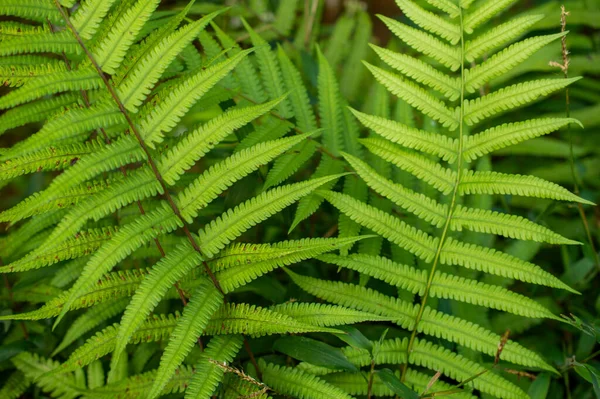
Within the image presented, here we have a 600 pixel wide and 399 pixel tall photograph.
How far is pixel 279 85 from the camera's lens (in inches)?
70.2

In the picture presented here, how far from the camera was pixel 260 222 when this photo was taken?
4.83 ft

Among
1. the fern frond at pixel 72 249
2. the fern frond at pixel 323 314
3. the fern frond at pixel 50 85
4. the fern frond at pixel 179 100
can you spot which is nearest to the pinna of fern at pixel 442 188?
the fern frond at pixel 323 314

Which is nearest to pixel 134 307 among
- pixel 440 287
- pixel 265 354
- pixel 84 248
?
pixel 84 248

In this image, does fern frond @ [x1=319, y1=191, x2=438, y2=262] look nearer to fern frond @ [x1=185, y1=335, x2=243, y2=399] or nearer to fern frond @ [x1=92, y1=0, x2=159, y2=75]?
fern frond @ [x1=185, y1=335, x2=243, y2=399]

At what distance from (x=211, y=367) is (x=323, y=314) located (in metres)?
0.30

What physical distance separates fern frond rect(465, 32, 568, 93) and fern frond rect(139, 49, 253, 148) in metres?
0.64

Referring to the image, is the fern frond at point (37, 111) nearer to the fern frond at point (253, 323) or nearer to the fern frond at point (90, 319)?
the fern frond at point (90, 319)

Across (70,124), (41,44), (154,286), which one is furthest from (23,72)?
(154,286)

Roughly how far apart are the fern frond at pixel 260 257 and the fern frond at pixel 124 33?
1.77 ft

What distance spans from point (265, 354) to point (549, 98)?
1715 millimetres

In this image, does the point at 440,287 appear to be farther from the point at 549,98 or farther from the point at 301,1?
the point at 301,1

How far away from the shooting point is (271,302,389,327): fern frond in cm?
130

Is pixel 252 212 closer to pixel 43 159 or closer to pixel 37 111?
pixel 43 159

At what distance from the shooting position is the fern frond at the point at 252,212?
1.29m
